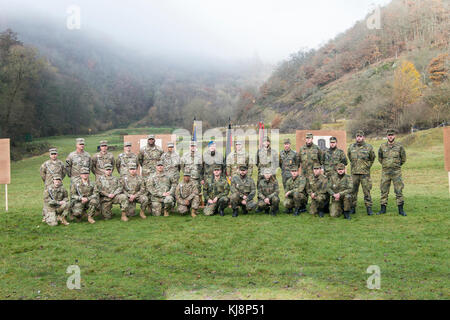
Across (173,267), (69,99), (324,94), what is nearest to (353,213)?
(173,267)

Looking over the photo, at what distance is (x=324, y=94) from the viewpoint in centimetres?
7369

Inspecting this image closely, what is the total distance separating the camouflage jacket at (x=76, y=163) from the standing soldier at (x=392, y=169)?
873 cm

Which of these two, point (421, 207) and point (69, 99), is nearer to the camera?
point (421, 207)

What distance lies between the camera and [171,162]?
40.1ft

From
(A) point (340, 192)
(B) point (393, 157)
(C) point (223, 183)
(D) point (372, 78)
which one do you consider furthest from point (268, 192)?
(D) point (372, 78)

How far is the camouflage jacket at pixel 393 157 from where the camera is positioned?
10445mm

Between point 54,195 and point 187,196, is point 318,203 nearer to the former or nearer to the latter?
point 187,196

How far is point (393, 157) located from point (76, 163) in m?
9.30

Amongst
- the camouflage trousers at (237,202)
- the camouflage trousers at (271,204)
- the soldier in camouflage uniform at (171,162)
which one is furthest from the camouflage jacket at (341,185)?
the soldier in camouflage uniform at (171,162)

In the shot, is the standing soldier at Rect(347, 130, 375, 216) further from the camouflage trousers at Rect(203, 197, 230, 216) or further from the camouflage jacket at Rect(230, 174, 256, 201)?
the camouflage trousers at Rect(203, 197, 230, 216)

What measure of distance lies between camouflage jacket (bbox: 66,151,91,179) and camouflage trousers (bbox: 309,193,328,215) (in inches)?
267

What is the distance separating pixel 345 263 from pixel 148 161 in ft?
24.6

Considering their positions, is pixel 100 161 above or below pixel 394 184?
above
